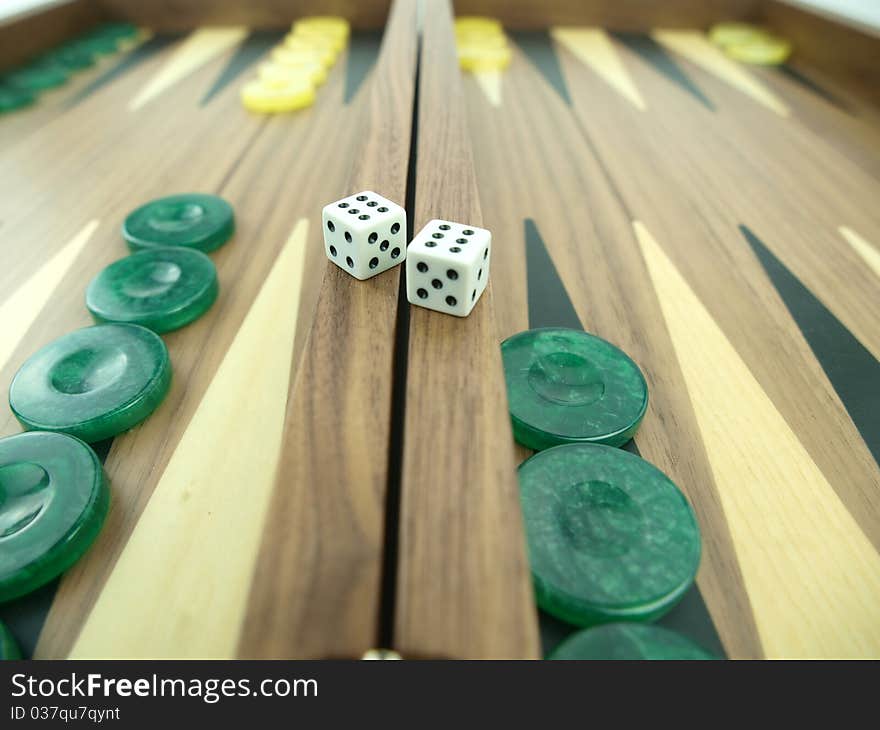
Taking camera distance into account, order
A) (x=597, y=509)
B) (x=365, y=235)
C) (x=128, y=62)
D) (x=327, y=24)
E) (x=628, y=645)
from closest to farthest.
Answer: (x=628, y=645) → (x=597, y=509) → (x=365, y=235) → (x=128, y=62) → (x=327, y=24)

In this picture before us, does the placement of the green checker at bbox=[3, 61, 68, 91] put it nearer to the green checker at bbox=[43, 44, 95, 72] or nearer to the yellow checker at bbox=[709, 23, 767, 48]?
the green checker at bbox=[43, 44, 95, 72]

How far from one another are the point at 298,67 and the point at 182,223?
1.31 meters

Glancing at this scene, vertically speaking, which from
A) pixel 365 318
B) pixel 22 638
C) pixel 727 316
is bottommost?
pixel 22 638

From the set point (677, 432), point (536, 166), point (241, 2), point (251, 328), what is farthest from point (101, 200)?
point (241, 2)

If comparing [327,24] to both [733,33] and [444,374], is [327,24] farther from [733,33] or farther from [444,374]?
[444,374]

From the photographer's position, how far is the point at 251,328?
4.04 feet

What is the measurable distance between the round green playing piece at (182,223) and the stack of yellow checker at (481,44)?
1.27m

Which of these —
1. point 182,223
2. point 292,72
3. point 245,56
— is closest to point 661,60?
point 292,72

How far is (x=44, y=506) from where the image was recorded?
829mm

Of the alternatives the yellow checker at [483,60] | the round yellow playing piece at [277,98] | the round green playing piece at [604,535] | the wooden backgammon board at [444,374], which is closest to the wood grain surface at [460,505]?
the wooden backgammon board at [444,374]

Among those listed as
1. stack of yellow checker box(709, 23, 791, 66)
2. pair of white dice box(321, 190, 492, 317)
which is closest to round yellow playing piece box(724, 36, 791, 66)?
stack of yellow checker box(709, 23, 791, 66)

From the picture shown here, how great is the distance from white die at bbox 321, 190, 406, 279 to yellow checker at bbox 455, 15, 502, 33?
2326mm
